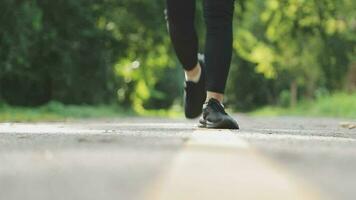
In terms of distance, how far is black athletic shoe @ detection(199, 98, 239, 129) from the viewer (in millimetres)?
5133

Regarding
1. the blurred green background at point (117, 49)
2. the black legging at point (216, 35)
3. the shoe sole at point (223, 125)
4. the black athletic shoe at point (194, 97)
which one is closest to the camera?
the shoe sole at point (223, 125)

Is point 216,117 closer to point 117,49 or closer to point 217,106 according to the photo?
point 217,106

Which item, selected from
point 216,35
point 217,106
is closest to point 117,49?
point 216,35

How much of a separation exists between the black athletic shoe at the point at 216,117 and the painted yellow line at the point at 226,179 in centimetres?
191

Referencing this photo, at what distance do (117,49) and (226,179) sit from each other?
77.5 feet

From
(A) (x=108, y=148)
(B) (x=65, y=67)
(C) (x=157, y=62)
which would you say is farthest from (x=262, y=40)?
(A) (x=108, y=148)

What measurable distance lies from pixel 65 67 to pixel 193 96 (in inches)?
638

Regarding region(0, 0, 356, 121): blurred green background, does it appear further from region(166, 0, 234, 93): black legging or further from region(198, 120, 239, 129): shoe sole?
region(198, 120, 239, 129): shoe sole

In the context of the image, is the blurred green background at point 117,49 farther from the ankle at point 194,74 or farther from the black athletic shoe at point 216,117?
the black athletic shoe at point 216,117

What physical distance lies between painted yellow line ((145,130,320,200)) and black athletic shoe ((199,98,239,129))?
191 cm

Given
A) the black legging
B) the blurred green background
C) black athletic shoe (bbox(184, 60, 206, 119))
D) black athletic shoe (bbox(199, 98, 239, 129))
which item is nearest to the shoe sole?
black athletic shoe (bbox(199, 98, 239, 129))

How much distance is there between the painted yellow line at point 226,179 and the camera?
206cm

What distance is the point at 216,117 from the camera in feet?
16.9

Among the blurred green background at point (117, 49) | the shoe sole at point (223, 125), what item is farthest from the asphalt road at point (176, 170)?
the blurred green background at point (117, 49)
